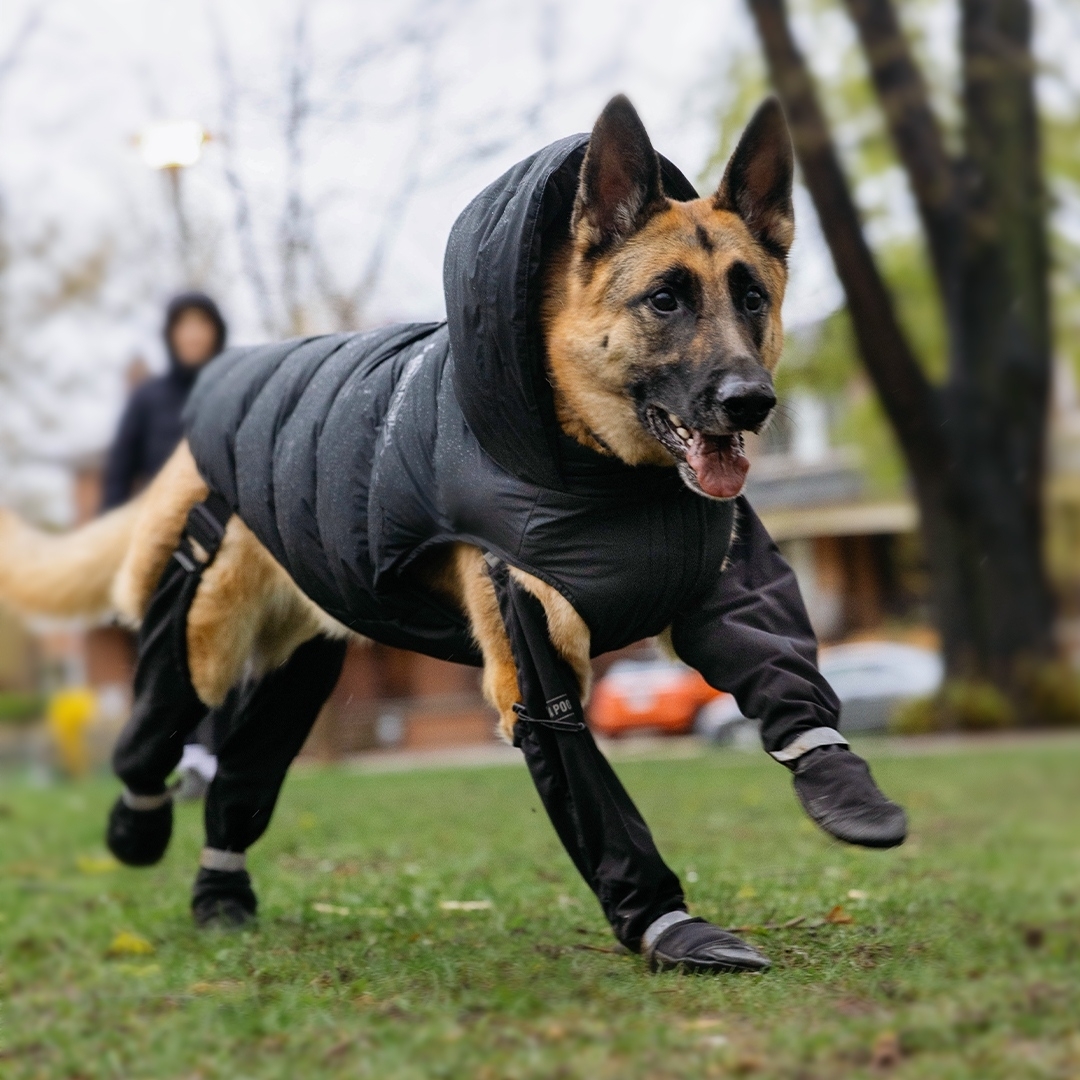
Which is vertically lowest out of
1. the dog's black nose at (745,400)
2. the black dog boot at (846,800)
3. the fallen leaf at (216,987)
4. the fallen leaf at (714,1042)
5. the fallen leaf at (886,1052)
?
the fallen leaf at (216,987)

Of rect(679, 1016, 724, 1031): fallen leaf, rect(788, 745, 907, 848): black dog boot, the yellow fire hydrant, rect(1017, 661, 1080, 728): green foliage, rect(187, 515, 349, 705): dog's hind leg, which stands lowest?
rect(1017, 661, 1080, 728): green foliage

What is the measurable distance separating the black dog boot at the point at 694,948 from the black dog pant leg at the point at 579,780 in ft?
0.15

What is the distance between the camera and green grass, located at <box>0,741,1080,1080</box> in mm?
2910

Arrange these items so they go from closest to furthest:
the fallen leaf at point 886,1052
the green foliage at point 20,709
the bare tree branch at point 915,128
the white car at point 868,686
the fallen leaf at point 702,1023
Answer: the fallen leaf at point 886,1052 < the fallen leaf at point 702,1023 < the bare tree branch at point 915,128 < the white car at point 868,686 < the green foliage at point 20,709

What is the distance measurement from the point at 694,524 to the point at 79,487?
38.5 m

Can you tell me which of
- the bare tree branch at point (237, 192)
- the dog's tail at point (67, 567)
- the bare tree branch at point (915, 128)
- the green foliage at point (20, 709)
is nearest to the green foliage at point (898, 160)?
the bare tree branch at point (915, 128)

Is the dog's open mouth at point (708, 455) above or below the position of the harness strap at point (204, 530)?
above

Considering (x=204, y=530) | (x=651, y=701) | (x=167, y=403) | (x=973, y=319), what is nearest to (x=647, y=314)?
(x=204, y=530)

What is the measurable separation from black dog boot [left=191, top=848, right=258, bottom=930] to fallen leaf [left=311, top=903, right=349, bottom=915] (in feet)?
0.83

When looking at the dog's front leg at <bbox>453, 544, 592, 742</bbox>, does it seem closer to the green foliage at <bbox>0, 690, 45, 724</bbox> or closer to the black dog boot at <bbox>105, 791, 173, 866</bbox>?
the black dog boot at <bbox>105, 791, 173, 866</bbox>

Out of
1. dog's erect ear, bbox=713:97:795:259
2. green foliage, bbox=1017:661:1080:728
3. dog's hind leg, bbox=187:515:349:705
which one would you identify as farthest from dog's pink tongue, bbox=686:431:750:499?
green foliage, bbox=1017:661:1080:728

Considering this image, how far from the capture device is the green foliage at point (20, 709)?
33.2m

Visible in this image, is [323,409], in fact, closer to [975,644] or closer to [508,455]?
[508,455]

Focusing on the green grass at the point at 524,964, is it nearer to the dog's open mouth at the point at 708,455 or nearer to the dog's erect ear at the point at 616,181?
the dog's open mouth at the point at 708,455
